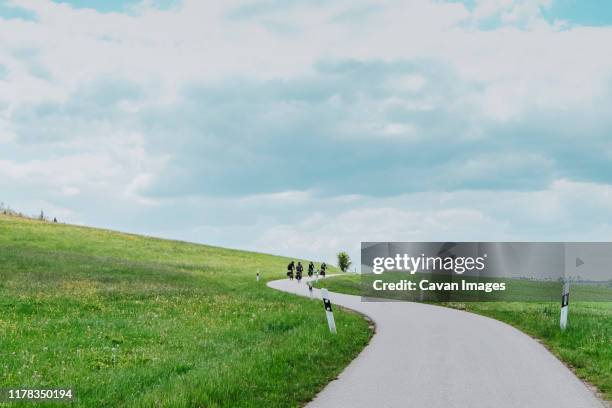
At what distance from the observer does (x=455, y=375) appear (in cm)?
1066

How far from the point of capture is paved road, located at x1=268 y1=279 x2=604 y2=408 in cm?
886

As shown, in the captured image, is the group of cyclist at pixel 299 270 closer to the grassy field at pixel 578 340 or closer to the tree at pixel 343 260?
the grassy field at pixel 578 340

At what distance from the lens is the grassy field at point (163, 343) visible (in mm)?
9703

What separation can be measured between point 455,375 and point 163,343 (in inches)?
343

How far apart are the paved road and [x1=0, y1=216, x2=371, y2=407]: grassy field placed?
618 millimetres

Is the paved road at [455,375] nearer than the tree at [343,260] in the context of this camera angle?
Yes

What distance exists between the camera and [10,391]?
1046 cm

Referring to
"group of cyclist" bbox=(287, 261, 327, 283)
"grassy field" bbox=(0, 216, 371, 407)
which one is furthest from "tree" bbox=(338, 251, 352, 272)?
"grassy field" bbox=(0, 216, 371, 407)

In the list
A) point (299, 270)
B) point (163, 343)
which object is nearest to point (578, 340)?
point (163, 343)

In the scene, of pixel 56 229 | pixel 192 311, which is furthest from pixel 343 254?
pixel 192 311

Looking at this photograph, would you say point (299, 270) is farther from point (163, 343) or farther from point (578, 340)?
point (578, 340)

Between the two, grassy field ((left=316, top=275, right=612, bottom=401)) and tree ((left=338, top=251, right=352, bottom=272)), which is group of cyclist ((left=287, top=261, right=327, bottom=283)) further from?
tree ((left=338, top=251, right=352, bottom=272))

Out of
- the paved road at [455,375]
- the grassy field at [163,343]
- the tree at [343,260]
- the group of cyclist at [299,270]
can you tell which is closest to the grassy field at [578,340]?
the paved road at [455,375]

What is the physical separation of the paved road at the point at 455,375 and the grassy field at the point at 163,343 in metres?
0.62
